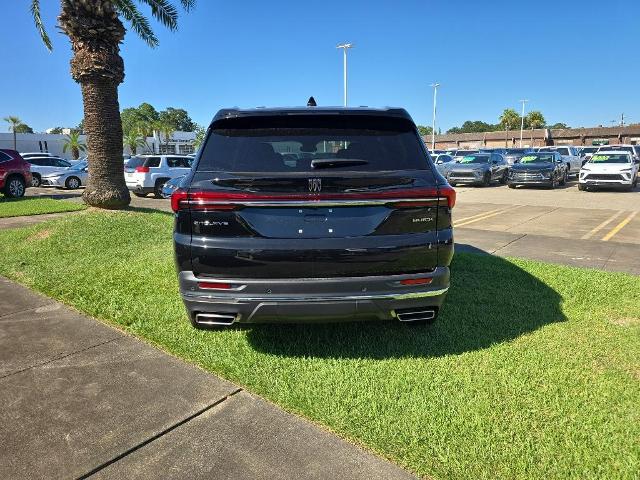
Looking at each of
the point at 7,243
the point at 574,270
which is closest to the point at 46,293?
the point at 7,243

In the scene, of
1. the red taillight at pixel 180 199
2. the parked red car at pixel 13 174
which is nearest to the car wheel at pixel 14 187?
the parked red car at pixel 13 174

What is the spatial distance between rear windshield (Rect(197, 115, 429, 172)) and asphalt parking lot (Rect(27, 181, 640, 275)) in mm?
4440

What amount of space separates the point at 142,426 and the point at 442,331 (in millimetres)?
2498

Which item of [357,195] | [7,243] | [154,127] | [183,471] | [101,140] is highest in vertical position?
[154,127]

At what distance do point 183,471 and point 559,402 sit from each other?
231cm

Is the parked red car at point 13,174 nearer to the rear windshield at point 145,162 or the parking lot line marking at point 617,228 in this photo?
the rear windshield at point 145,162

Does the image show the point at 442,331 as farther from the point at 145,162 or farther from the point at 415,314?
the point at 145,162

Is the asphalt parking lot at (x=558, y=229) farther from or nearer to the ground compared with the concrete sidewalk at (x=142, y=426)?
farther from the ground

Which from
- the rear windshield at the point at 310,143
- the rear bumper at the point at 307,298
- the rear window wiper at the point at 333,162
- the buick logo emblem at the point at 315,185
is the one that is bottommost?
the rear bumper at the point at 307,298

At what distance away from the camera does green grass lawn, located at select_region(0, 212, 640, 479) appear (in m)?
2.48

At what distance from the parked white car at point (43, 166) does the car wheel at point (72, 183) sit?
64.5 inches

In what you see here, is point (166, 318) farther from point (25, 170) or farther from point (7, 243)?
point (25, 170)

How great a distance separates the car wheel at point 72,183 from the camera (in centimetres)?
2125

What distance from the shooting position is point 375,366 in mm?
3375
